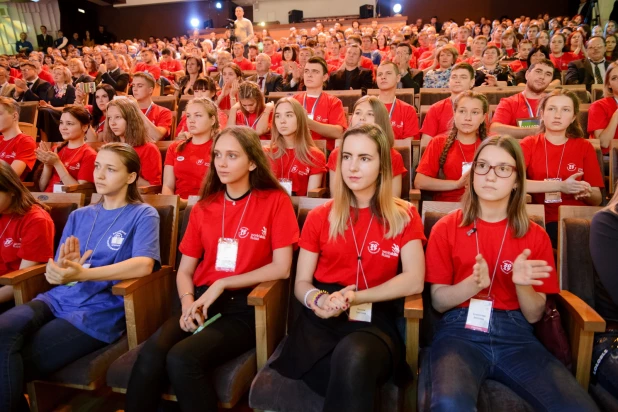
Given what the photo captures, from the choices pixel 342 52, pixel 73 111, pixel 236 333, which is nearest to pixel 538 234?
pixel 236 333

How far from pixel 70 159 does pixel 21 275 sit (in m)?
1.37

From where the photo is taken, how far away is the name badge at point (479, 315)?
143 centimetres

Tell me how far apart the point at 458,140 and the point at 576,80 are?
3.01m

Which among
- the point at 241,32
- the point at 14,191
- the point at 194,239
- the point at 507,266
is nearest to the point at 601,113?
the point at 507,266

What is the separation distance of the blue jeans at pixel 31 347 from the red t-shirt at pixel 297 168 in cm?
137

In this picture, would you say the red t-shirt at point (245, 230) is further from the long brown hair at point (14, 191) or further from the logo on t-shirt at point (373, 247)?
the long brown hair at point (14, 191)

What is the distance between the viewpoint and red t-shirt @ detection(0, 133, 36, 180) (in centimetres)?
316

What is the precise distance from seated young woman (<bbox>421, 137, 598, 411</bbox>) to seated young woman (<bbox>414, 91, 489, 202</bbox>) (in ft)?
2.91

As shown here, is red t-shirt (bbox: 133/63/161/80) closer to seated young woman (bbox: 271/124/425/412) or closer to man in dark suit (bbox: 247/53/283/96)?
man in dark suit (bbox: 247/53/283/96)

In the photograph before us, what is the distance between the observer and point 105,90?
12.9 feet

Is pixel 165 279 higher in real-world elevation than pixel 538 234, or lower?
lower

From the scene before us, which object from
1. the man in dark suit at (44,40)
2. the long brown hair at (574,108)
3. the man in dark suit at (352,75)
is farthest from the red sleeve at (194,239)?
the man in dark suit at (44,40)

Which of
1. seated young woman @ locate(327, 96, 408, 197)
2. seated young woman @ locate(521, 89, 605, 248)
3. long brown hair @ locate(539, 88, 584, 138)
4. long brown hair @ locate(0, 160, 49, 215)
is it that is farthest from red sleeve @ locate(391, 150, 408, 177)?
long brown hair @ locate(0, 160, 49, 215)

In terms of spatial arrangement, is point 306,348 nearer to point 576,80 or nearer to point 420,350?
point 420,350
